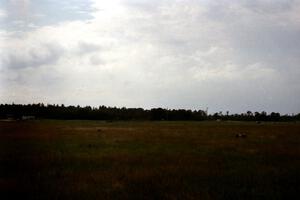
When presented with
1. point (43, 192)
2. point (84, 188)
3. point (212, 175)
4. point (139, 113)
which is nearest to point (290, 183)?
point (212, 175)

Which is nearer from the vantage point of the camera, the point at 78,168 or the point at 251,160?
the point at 78,168

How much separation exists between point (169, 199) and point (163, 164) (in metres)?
Result: 7.08

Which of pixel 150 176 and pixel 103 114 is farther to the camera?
pixel 103 114

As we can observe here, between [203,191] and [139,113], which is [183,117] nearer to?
[139,113]

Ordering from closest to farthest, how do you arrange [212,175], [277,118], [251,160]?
[212,175] < [251,160] < [277,118]

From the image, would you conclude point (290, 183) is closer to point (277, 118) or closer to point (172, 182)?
point (172, 182)

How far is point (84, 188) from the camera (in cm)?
1317

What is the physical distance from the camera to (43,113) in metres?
162

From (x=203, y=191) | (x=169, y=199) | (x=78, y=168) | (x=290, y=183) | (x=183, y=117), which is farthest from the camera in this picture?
(x=183, y=117)

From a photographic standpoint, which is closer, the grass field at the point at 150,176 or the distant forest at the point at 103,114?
the grass field at the point at 150,176

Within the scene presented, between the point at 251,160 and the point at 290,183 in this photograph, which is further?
the point at 251,160

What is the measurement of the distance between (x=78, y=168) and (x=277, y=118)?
149 m

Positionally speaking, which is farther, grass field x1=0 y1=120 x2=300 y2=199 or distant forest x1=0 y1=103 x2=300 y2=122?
distant forest x1=0 y1=103 x2=300 y2=122

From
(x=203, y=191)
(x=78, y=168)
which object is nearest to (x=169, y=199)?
(x=203, y=191)
